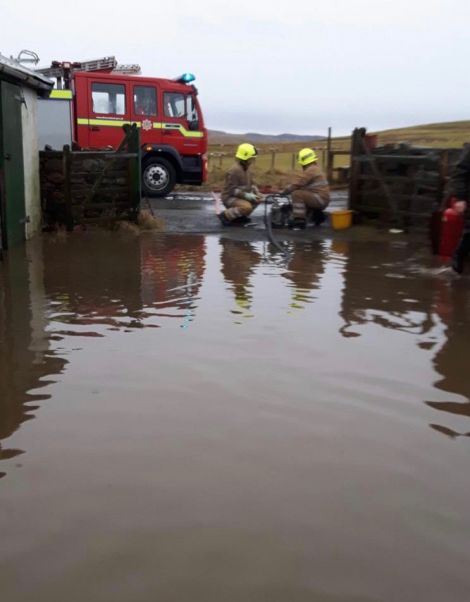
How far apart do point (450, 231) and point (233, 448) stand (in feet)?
21.8

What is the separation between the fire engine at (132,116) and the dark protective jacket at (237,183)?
4.25 m

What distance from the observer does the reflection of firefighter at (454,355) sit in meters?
4.36

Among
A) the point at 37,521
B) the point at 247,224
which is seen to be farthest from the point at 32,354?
the point at 247,224

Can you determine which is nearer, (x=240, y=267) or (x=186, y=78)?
(x=240, y=267)

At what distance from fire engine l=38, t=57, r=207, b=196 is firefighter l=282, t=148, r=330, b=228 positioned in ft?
16.9

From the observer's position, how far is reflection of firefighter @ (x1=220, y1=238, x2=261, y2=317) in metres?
7.27

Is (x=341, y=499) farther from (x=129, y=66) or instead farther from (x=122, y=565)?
(x=129, y=66)

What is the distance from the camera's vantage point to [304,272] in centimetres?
905

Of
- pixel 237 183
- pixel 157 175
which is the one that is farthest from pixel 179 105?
pixel 237 183

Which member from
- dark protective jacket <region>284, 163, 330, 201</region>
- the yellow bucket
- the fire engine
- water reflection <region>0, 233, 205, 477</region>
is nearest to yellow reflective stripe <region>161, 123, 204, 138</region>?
the fire engine

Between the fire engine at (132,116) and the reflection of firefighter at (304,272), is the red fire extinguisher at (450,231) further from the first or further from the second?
the fire engine at (132,116)

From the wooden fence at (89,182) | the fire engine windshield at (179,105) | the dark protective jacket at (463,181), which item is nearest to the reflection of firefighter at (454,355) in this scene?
the dark protective jacket at (463,181)

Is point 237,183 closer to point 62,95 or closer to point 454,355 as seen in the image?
point 62,95

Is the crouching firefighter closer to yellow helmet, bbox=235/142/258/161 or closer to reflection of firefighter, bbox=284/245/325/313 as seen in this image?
yellow helmet, bbox=235/142/258/161
